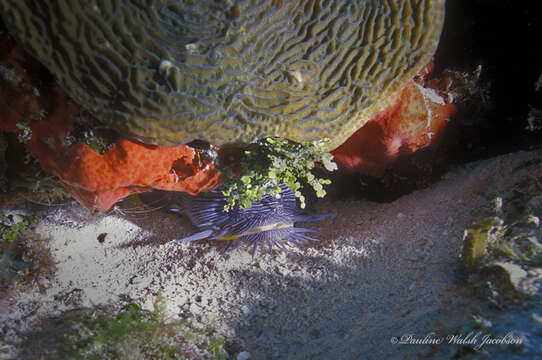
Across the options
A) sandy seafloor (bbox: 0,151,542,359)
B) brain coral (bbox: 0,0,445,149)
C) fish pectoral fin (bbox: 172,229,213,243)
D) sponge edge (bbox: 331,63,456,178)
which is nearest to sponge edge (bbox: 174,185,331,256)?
fish pectoral fin (bbox: 172,229,213,243)

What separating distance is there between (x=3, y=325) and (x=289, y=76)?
3.12 metres

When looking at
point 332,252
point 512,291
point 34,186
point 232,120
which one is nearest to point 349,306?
point 332,252

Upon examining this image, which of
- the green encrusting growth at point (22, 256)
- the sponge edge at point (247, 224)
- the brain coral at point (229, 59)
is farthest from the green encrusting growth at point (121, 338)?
the brain coral at point (229, 59)

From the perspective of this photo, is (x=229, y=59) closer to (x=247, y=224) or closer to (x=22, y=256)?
(x=247, y=224)

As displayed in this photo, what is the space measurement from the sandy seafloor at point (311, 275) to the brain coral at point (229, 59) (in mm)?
1371

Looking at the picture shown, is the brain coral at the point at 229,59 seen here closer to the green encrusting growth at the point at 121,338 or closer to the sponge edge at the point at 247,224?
the sponge edge at the point at 247,224

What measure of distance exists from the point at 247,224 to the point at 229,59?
1.94m

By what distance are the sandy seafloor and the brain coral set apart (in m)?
1.37

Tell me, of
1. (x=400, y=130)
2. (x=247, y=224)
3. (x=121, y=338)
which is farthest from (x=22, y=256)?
(x=400, y=130)

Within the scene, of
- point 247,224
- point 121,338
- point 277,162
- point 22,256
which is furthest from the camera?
point 247,224

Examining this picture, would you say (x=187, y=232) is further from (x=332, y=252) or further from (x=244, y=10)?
(x=244, y=10)

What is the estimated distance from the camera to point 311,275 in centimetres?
317

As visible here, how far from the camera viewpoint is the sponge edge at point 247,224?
142 inches

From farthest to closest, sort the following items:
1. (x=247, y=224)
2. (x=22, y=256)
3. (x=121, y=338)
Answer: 1. (x=247, y=224)
2. (x=22, y=256)
3. (x=121, y=338)
